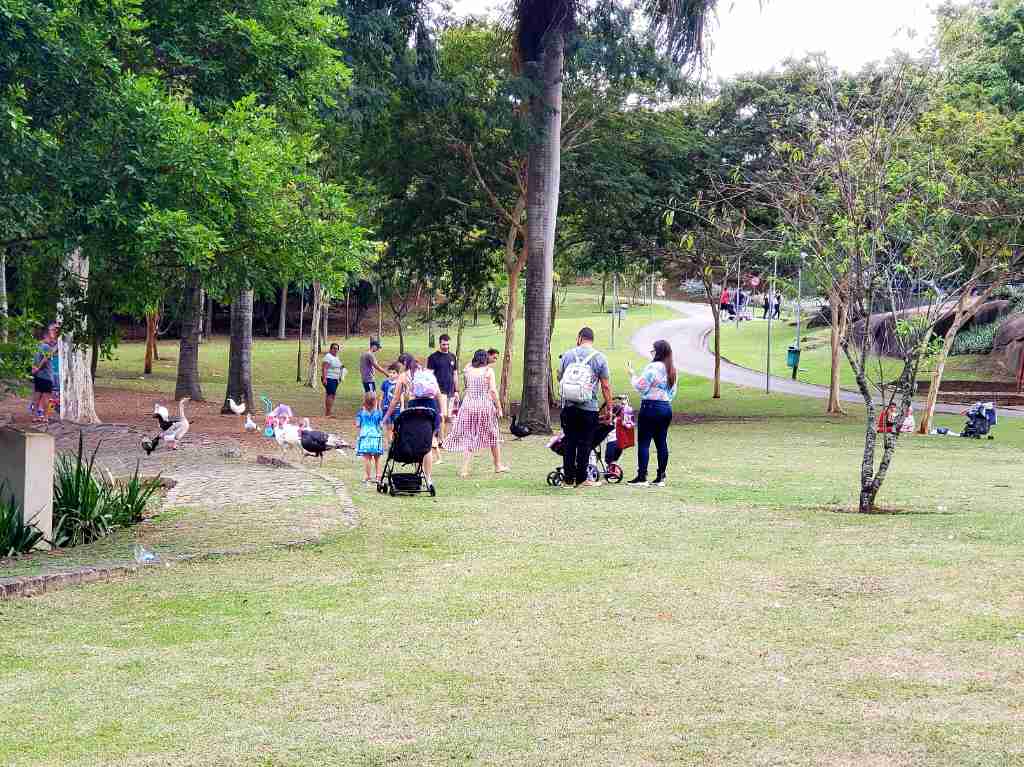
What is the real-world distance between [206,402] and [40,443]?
67.7ft

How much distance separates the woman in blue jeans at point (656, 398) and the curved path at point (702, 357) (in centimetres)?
2155

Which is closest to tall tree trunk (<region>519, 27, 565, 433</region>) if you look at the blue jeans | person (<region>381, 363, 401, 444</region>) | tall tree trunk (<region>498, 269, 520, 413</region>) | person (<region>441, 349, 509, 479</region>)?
tall tree trunk (<region>498, 269, 520, 413</region>)

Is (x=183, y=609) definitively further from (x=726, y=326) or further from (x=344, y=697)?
(x=726, y=326)

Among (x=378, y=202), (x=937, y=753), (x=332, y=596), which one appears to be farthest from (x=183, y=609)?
(x=378, y=202)

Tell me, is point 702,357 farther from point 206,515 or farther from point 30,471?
point 30,471

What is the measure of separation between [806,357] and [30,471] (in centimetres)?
4629

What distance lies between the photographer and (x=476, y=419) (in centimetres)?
1478

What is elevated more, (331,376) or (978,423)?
(331,376)

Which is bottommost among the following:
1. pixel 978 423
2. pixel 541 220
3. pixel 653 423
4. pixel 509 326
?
pixel 978 423

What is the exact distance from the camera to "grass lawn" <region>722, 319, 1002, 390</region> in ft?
138

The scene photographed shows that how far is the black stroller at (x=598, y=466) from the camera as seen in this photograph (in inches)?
548

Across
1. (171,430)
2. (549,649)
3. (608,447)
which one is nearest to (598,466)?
(608,447)

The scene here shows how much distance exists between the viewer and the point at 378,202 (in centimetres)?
3275

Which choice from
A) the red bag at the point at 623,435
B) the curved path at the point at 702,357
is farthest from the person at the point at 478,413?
the curved path at the point at 702,357
